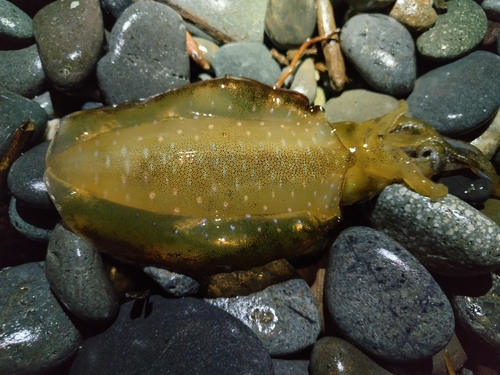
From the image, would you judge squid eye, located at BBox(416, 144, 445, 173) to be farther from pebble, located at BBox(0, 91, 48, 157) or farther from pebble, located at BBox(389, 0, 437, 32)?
pebble, located at BBox(0, 91, 48, 157)

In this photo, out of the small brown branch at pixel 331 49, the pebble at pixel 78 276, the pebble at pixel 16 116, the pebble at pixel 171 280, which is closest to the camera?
the pebble at pixel 78 276

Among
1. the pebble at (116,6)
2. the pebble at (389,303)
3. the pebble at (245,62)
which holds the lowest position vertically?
the pebble at (389,303)

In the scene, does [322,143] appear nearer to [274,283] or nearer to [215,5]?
[274,283]

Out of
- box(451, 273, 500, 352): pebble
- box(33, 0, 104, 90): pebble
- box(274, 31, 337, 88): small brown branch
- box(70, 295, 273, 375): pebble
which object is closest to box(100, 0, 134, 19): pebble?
box(33, 0, 104, 90): pebble

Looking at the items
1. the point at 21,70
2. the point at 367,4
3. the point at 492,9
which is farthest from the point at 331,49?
the point at 21,70

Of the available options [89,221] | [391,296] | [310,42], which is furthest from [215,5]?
[391,296]

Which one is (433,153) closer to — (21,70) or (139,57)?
(139,57)

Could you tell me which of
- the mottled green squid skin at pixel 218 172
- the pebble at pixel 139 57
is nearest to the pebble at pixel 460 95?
the mottled green squid skin at pixel 218 172

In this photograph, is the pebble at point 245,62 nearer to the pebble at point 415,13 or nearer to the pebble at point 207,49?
the pebble at point 207,49
